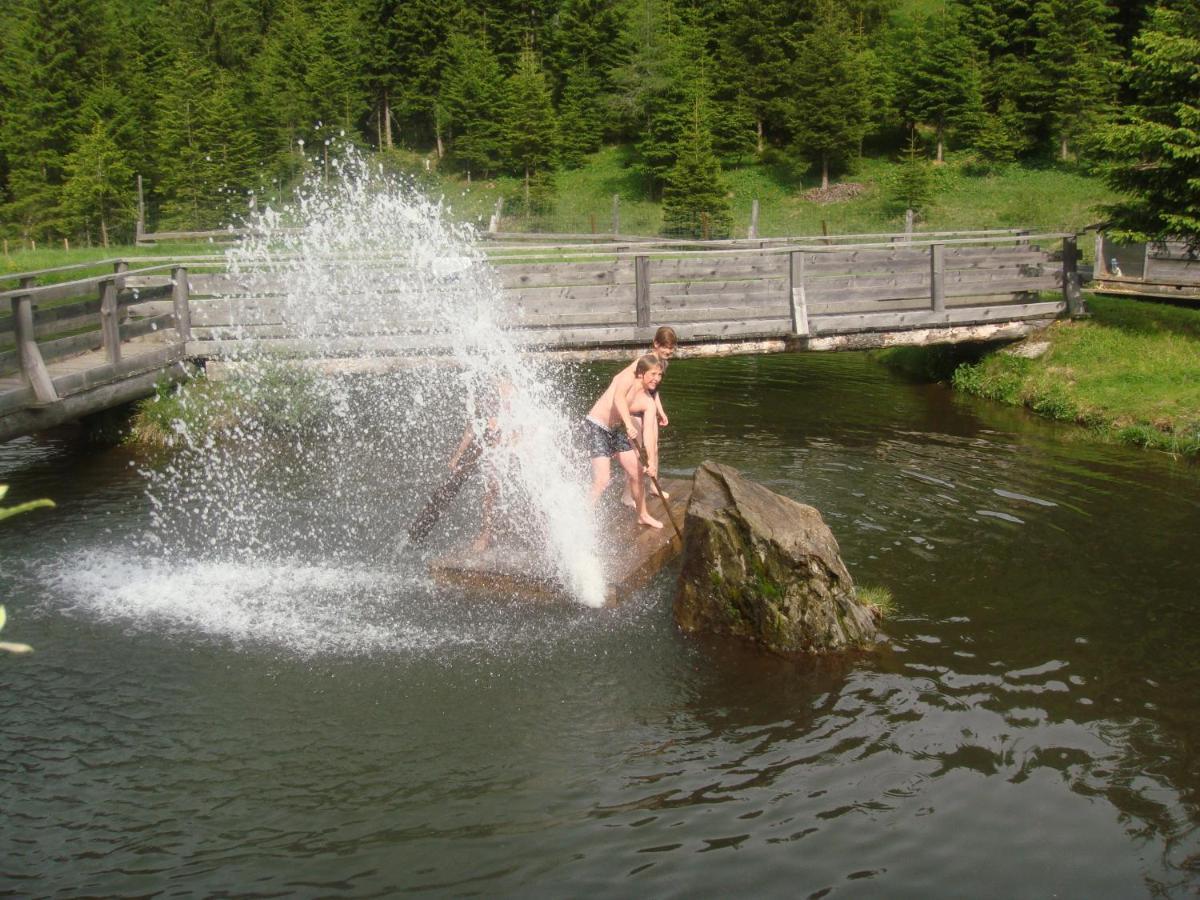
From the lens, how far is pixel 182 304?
15430mm

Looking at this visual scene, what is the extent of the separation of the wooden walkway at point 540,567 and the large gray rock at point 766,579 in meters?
0.68

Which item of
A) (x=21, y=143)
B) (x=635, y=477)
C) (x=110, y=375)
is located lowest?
(x=635, y=477)

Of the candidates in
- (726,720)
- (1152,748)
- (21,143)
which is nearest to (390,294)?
(726,720)

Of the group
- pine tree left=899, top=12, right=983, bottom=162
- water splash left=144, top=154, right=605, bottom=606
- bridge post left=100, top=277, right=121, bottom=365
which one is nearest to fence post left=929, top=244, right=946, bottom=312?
water splash left=144, top=154, right=605, bottom=606

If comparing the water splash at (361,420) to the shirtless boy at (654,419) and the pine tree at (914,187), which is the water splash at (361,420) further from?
the pine tree at (914,187)

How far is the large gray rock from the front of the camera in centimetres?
845

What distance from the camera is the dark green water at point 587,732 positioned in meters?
5.86

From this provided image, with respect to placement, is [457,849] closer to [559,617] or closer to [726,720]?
[726,720]

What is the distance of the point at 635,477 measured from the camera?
10.6m

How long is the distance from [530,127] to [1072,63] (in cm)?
2299

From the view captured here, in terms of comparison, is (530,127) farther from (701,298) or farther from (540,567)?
(540,567)

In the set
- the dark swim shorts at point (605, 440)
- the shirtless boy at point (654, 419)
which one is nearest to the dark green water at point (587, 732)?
the shirtless boy at point (654, 419)

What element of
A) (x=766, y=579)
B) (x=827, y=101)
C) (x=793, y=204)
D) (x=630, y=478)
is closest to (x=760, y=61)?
(x=827, y=101)

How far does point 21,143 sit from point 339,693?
5317 centimetres
